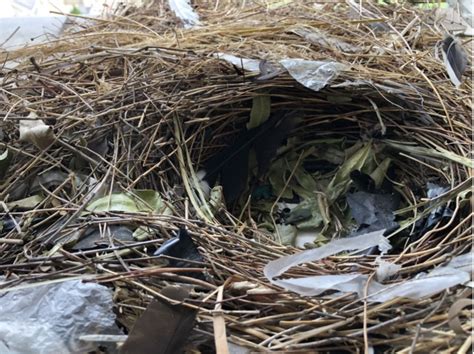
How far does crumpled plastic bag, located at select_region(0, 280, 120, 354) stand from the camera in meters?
0.85

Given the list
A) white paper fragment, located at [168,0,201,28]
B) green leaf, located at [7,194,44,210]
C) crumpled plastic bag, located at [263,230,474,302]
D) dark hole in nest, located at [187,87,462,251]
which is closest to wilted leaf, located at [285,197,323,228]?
dark hole in nest, located at [187,87,462,251]

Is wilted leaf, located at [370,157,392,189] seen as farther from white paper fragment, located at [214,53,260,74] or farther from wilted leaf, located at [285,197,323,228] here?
white paper fragment, located at [214,53,260,74]

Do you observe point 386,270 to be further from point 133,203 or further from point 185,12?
point 185,12

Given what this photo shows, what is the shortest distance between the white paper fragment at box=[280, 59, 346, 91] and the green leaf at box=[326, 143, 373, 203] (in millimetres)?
201

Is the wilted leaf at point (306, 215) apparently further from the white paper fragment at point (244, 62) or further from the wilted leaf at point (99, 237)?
the wilted leaf at point (99, 237)

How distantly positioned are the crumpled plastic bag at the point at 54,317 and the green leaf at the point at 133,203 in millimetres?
241

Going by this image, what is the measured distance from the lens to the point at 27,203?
1.17 metres

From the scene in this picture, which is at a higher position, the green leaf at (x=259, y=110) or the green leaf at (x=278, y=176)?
the green leaf at (x=259, y=110)

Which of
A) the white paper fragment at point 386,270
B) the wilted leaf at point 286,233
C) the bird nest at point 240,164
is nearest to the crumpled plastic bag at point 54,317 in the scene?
the bird nest at point 240,164

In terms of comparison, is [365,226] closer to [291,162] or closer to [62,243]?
[291,162]

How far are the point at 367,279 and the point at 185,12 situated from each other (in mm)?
1381

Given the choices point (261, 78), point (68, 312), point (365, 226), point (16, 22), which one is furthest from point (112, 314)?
point (16, 22)

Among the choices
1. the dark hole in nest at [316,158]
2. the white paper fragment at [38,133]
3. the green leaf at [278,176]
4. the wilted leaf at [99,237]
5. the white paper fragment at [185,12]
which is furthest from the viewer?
the white paper fragment at [185,12]

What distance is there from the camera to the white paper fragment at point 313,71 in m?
1.30
